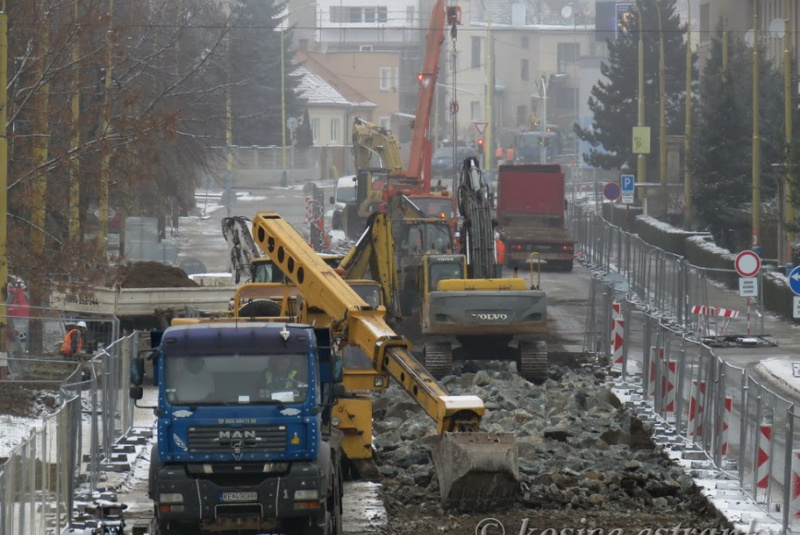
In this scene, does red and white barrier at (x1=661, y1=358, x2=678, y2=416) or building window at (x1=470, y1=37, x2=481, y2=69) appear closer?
red and white barrier at (x1=661, y1=358, x2=678, y2=416)

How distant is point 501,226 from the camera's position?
5031 centimetres

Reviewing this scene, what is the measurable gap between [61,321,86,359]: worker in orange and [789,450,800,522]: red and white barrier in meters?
12.8

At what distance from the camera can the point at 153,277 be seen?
3106 cm

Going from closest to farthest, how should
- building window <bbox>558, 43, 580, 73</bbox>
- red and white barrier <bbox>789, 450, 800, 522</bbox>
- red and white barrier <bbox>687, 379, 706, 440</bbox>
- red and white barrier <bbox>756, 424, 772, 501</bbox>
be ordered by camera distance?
red and white barrier <bbox>789, 450, 800, 522</bbox> < red and white barrier <bbox>756, 424, 772, 501</bbox> < red and white barrier <bbox>687, 379, 706, 440</bbox> < building window <bbox>558, 43, 580, 73</bbox>

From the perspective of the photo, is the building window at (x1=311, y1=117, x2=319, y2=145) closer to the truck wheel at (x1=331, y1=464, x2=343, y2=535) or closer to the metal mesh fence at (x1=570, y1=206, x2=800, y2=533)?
the metal mesh fence at (x1=570, y1=206, x2=800, y2=533)

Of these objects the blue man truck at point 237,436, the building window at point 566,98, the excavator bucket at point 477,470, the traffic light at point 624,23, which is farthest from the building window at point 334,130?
the blue man truck at point 237,436

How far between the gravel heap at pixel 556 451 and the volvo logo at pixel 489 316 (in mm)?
993

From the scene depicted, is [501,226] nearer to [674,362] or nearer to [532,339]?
[532,339]

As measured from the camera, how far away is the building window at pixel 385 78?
123 m

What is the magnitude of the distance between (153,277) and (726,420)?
14916mm

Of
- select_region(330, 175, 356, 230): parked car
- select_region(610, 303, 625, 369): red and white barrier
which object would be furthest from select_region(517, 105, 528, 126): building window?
select_region(610, 303, 625, 369): red and white barrier

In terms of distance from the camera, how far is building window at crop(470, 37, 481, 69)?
134 m

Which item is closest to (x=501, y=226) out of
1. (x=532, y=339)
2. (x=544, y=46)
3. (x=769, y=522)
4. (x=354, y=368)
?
(x=532, y=339)

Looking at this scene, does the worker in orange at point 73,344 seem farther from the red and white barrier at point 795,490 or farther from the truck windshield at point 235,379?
the red and white barrier at point 795,490
